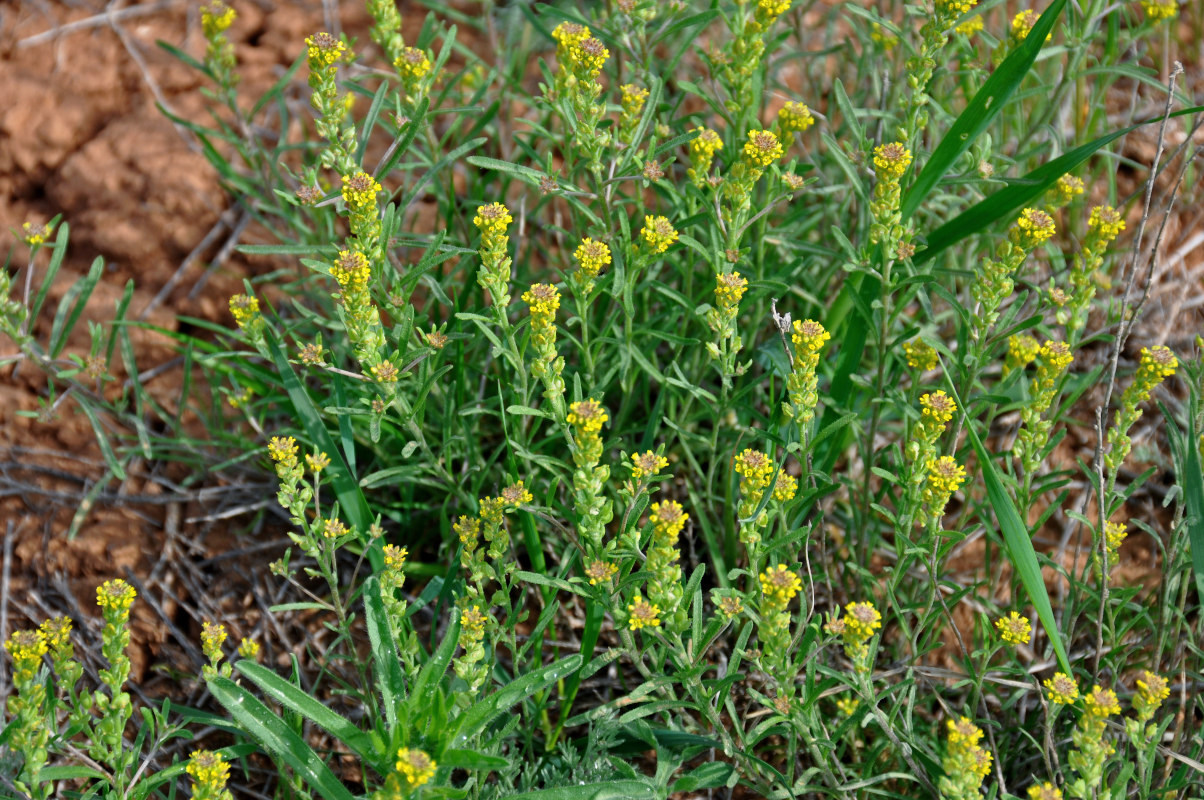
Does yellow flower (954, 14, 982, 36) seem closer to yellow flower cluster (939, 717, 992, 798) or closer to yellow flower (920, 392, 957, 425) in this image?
yellow flower (920, 392, 957, 425)

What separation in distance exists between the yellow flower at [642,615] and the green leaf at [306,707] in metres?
0.64

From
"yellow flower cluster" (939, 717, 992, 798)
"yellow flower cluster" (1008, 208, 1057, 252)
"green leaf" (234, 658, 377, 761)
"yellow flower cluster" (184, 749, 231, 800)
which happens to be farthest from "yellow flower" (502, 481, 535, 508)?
"yellow flower cluster" (1008, 208, 1057, 252)

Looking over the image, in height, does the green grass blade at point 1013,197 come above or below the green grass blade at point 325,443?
above

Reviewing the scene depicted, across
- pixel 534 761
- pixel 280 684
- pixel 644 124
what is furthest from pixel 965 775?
pixel 644 124

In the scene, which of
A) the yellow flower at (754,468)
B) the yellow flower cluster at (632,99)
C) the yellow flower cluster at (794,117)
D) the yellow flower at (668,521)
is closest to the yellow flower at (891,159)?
the yellow flower cluster at (794,117)

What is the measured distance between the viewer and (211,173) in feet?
13.7

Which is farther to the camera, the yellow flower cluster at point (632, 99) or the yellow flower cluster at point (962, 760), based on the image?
the yellow flower cluster at point (632, 99)

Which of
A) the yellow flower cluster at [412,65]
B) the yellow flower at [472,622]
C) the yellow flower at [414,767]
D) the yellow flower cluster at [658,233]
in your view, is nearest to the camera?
the yellow flower at [414,767]

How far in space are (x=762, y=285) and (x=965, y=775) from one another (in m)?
1.30

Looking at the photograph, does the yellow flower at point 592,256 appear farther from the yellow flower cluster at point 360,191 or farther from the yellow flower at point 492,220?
the yellow flower cluster at point 360,191

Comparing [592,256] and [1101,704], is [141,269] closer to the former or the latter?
[592,256]

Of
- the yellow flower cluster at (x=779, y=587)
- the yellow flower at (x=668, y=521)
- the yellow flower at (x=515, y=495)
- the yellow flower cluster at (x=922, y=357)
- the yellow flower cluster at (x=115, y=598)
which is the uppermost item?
the yellow flower cluster at (x=922, y=357)

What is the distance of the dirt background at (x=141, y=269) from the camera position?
3270 millimetres

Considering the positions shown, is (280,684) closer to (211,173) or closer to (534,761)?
(534,761)
